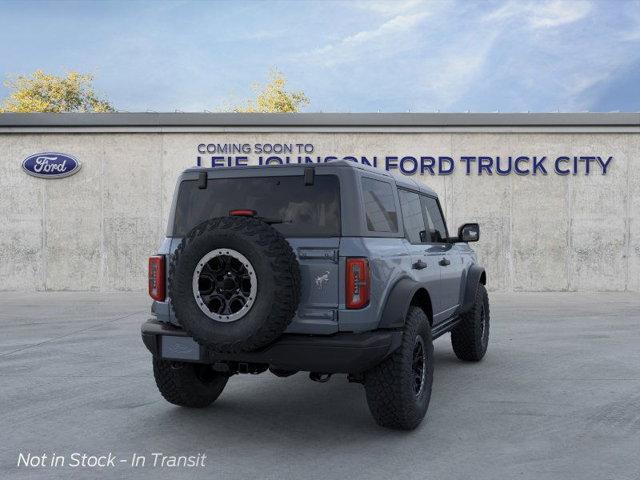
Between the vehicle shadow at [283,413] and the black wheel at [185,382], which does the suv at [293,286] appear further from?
the vehicle shadow at [283,413]

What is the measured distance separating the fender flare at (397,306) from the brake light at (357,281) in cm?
24

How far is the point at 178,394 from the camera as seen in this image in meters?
4.70

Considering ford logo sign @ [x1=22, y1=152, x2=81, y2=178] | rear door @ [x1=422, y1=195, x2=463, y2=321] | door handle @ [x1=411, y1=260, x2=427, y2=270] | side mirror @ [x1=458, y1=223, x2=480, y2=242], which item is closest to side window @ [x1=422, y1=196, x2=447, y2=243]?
rear door @ [x1=422, y1=195, x2=463, y2=321]

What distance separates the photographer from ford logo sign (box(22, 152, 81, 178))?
52.4 ft

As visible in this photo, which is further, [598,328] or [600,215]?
[600,215]

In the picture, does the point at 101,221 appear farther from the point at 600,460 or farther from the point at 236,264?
the point at 600,460

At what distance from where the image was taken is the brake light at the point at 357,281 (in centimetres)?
388

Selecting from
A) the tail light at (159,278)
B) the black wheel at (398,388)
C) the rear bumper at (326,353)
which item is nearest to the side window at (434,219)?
the black wheel at (398,388)

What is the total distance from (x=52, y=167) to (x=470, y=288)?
1289cm

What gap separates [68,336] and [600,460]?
7227mm

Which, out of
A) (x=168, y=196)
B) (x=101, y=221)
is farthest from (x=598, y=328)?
(x=101, y=221)

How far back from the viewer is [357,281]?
12.8 feet

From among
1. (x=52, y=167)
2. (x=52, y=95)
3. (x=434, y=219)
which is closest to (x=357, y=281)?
(x=434, y=219)

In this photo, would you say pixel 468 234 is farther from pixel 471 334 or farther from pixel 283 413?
pixel 283 413
